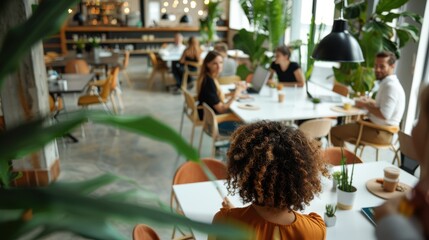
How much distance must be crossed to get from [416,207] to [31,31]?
20.3 inches

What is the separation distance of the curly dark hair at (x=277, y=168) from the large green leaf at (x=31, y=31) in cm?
119

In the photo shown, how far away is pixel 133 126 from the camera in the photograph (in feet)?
1.13

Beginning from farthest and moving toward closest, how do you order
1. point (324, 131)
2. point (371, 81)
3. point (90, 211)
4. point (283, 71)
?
point (283, 71), point (371, 81), point (324, 131), point (90, 211)

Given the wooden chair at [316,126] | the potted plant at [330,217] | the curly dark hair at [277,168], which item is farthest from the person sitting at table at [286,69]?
the curly dark hair at [277,168]

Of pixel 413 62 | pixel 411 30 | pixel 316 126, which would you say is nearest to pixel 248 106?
pixel 316 126

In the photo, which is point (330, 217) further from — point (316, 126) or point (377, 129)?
point (377, 129)

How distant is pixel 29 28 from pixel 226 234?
11.0 inches

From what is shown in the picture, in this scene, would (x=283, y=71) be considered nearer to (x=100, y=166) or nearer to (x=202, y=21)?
(x=100, y=166)

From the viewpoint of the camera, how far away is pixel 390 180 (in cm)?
214

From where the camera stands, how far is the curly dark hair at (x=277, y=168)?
4.87 ft

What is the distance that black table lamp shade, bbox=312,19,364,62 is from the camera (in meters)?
2.96

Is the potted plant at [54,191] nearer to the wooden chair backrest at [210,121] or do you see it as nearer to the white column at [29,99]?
the white column at [29,99]

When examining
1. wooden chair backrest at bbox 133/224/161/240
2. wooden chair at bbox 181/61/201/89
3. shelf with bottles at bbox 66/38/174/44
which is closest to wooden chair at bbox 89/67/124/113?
wooden chair at bbox 181/61/201/89

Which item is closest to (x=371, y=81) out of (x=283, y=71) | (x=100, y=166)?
(x=283, y=71)
